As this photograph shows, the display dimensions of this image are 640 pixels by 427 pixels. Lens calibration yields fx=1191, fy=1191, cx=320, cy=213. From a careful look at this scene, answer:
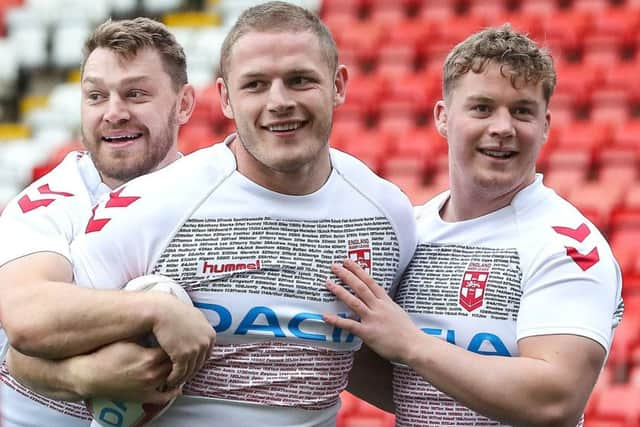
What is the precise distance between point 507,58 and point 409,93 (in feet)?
22.2

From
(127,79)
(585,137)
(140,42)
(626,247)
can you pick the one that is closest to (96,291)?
(127,79)

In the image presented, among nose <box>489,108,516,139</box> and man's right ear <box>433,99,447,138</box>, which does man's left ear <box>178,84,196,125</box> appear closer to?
man's right ear <box>433,99,447,138</box>

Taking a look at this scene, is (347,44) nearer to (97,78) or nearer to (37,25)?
(37,25)

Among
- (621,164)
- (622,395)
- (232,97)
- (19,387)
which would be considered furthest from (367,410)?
(232,97)

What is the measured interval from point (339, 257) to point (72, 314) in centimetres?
71

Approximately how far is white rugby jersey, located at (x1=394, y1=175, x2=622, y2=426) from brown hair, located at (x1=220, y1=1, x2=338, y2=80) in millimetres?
628

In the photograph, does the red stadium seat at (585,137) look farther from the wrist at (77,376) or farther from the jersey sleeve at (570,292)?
the wrist at (77,376)

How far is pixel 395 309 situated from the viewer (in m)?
3.05

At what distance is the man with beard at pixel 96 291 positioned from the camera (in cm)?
271

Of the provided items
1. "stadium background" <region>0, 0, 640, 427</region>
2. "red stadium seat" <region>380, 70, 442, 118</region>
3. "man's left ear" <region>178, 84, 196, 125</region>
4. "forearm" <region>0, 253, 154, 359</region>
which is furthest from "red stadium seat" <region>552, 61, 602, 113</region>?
"forearm" <region>0, 253, 154, 359</region>

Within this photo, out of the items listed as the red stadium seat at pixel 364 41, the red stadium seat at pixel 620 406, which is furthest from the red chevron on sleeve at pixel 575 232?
the red stadium seat at pixel 364 41

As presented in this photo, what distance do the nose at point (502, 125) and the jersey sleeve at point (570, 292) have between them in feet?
1.03

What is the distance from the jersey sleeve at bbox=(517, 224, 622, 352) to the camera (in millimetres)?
3004

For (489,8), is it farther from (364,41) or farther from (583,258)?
(583,258)
